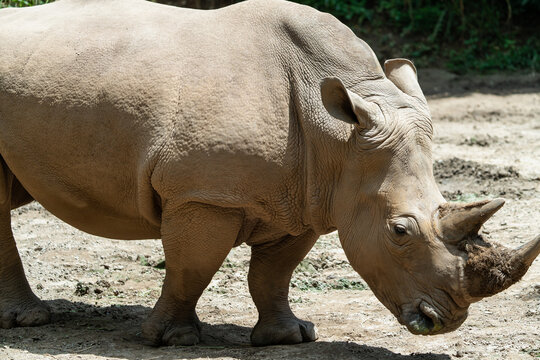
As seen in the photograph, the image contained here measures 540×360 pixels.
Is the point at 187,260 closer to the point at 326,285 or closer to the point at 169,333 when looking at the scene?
the point at 169,333

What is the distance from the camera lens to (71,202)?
20.7 feet

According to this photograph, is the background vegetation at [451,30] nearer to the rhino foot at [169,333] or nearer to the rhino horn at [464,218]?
the rhino foot at [169,333]

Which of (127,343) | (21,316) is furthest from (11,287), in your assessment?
(127,343)

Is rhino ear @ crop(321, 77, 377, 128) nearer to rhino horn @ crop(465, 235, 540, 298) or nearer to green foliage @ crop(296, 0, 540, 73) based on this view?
rhino horn @ crop(465, 235, 540, 298)

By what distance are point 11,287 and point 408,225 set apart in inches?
117

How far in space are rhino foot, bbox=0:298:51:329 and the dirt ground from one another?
0.31 feet

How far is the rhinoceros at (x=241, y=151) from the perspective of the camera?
17.9 feet

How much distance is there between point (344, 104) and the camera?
5.61 meters

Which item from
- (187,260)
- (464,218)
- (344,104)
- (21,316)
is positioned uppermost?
(344,104)

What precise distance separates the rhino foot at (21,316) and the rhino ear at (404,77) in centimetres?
290

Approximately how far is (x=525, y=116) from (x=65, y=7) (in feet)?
27.8

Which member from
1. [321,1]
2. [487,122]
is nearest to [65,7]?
[487,122]

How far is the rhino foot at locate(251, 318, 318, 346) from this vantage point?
21.0 feet

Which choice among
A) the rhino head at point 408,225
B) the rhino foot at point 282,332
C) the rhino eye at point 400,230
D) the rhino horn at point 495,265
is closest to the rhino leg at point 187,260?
the rhino foot at point 282,332
